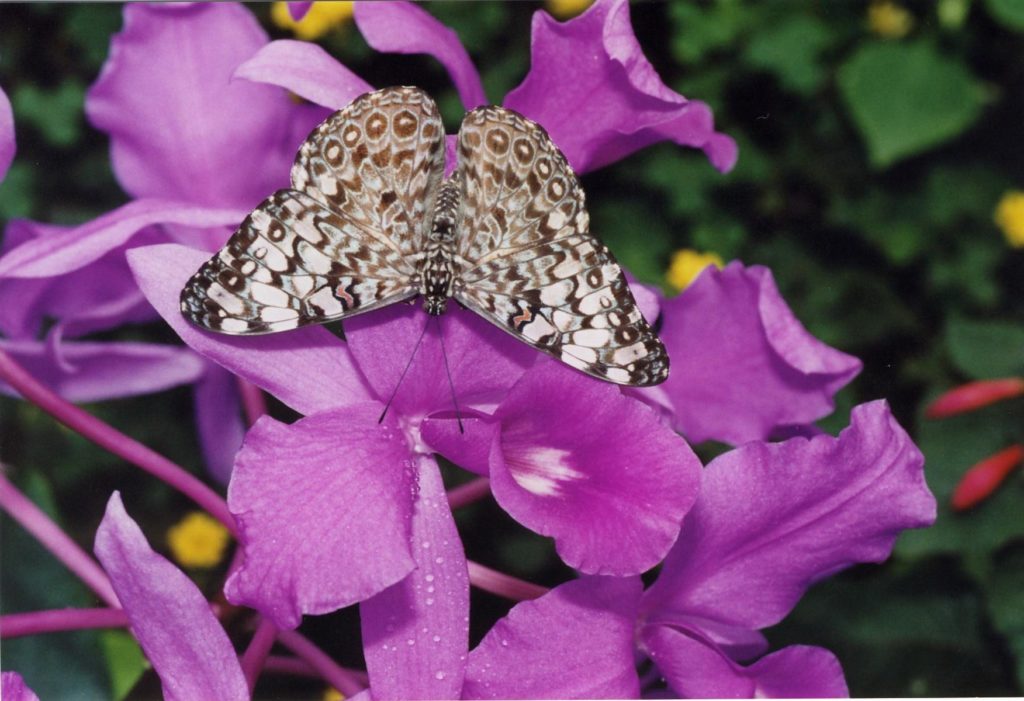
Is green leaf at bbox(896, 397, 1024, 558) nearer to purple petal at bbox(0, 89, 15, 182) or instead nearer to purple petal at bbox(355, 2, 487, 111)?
purple petal at bbox(355, 2, 487, 111)

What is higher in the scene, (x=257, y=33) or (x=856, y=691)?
(x=257, y=33)

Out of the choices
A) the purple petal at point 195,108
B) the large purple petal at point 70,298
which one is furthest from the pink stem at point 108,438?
the purple petal at point 195,108

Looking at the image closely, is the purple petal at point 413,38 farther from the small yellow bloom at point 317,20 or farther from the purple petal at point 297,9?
the small yellow bloom at point 317,20

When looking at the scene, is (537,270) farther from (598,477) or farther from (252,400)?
(252,400)

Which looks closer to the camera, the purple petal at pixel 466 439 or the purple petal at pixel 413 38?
the purple petal at pixel 466 439

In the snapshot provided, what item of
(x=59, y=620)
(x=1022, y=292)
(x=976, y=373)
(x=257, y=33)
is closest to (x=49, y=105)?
(x=257, y=33)

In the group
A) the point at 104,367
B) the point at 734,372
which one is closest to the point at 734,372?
the point at 734,372

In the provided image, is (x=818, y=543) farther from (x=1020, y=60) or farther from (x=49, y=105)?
(x=49, y=105)
